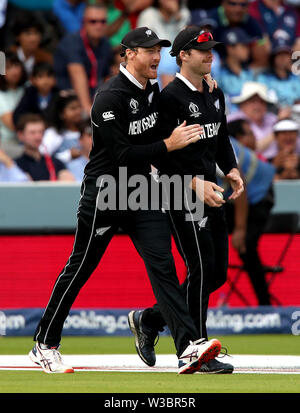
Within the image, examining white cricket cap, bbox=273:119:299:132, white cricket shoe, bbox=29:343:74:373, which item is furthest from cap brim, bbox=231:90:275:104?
white cricket shoe, bbox=29:343:74:373

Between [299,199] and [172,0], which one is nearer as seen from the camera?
[299,199]

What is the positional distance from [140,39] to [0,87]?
21.3ft

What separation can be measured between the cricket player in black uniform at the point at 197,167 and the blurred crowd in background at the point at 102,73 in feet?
12.7

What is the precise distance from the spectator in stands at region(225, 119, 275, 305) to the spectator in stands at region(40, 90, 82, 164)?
94.0 inches

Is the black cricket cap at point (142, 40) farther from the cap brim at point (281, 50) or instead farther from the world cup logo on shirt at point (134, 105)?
the cap brim at point (281, 50)

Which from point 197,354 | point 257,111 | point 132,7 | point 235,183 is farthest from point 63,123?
point 197,354

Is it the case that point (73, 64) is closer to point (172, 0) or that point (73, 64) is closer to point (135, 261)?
point (172, 0)

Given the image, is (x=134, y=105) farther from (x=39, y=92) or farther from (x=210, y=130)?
(x=39, y=92)

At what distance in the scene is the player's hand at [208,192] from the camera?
7102 mm

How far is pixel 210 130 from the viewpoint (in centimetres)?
728

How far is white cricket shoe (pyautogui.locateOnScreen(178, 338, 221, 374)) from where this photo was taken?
268 inches

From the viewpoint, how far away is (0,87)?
13.2 meters

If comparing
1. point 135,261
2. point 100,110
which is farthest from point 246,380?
point 135,261

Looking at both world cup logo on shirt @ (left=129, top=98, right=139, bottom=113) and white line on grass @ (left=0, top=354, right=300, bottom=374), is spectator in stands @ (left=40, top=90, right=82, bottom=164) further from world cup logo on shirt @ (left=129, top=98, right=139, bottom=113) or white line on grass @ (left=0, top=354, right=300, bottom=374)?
world cup logo on shirt @ (left=129, top=98, right=139, bottom=113)
